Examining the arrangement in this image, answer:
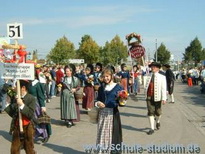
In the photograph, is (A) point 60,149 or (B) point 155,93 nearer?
(A) point 60,149

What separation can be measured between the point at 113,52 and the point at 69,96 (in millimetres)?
55528

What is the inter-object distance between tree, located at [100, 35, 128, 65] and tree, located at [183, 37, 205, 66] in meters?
12.5

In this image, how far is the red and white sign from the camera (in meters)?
12.9

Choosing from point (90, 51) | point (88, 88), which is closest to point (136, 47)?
point (88, 88)

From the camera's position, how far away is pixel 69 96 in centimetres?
966

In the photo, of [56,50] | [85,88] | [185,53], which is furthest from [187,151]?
[185,53]

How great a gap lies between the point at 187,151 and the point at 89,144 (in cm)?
211

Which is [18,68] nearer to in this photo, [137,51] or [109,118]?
[109,118]

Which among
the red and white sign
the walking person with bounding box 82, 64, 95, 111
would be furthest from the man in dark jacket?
the red and white sign

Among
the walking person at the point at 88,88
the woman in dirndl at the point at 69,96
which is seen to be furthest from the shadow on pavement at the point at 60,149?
the walking person at the point at 88,88

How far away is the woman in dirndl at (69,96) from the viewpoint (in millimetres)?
9656

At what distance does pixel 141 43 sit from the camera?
1329 centimetres

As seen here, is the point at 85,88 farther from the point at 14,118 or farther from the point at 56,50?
the point at 56,50

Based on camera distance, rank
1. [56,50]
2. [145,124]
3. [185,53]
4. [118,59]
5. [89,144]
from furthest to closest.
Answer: [118,59] → [185,53] → [56,50] → [145,124] → [89,144]
